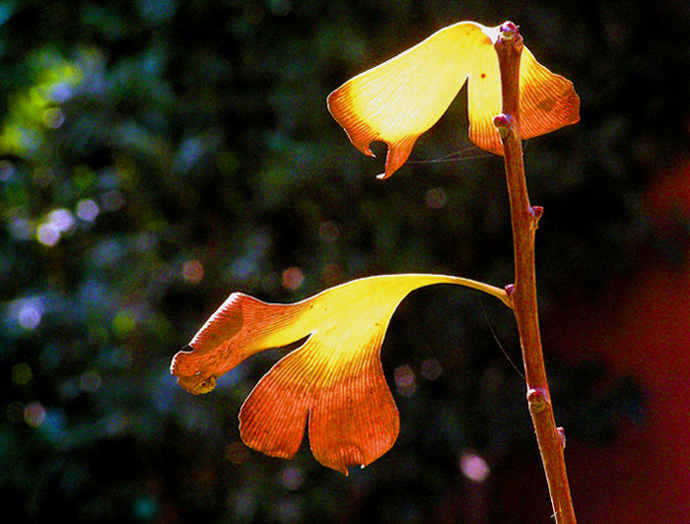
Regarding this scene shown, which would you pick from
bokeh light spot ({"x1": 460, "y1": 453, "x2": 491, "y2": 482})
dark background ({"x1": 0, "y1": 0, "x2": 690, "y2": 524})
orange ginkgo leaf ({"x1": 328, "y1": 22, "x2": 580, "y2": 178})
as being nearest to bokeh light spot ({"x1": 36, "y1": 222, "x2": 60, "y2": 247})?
dark background ({"x1": 0, "y1": 0, "x2": 690, "y2": 524})

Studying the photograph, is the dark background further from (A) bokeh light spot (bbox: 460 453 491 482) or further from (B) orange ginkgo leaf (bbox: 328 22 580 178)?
(B) orange ginkgo leaf (bbox: 328 22 580 178)

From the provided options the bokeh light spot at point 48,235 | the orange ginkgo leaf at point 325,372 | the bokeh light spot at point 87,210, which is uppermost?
the orange ginkgo leaf at point 325,372

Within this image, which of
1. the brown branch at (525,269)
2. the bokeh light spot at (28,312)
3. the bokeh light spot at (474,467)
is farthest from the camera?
the bokeh light spot at (474,467)

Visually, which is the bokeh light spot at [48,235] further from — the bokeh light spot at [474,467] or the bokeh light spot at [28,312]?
the bokeh light spot at [474,467]

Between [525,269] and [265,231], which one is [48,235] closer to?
[265,231]

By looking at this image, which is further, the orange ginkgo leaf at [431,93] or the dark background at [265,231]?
the dark background at [265,231]

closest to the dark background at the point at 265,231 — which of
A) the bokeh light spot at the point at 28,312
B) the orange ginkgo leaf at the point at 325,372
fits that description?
the bokeh light spot at the point at 28,312
